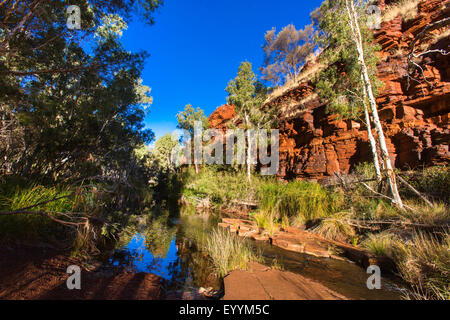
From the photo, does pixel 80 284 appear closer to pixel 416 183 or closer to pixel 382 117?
pixel 416 183

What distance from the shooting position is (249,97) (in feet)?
64.7

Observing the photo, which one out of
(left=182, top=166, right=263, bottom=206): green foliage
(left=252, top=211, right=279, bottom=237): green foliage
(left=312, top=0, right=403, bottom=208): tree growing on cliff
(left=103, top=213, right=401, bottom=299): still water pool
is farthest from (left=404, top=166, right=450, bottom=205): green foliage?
(left=182, top=166, right=263, bottom=206): green foliage

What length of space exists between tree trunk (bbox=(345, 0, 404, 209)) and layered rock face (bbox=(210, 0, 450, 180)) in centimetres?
281

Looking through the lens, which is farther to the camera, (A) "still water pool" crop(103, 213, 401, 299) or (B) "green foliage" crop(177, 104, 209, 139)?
(B) "green foliage" crop(177, 104, 209, 139)

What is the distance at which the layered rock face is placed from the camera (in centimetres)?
918

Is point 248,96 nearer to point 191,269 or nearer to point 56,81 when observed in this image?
point 56,81

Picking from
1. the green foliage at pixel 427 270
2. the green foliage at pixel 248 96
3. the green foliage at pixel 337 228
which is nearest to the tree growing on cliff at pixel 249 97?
the green foliage at pixel 248 96

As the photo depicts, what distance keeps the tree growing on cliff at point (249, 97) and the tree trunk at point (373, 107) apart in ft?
34.7

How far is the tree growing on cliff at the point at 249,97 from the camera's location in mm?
19594

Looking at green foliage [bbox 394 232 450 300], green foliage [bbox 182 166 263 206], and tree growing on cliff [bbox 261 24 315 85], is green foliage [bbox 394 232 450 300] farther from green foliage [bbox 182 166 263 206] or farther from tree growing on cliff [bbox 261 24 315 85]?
tree growing on cliff [bbox 261 24 315 85]

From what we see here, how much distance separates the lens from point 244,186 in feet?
51.4

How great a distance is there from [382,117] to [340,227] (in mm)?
8209
